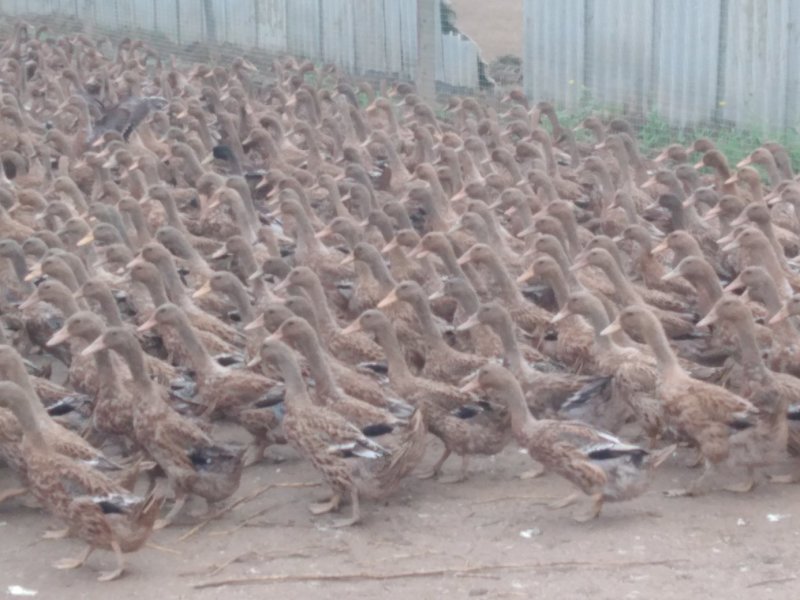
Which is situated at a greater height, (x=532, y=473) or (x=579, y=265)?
(x=579, y=265)

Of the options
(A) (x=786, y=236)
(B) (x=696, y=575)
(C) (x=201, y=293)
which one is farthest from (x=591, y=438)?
(A) (x=786, y=236)

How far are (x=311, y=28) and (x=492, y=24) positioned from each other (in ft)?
16.7

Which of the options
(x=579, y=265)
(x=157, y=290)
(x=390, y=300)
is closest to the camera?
(x=390, y=300)

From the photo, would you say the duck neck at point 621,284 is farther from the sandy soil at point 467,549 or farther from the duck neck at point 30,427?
the duck neck at point 30,427

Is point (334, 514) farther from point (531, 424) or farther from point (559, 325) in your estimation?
point (559, 325)

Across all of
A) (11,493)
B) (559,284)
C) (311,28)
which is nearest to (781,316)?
(559,284)

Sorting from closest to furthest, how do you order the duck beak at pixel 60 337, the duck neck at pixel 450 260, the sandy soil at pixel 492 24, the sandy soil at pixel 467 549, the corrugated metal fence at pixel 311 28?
the sandy soil at pixel 467 549, the duck beak at pixel 60 337, the duck neck at pixel 450 260, the corrugated metal fence at pixel 311 28, the sandy soil at pixel 492 24

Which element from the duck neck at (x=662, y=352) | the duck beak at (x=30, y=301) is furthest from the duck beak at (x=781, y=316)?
the duck beak at (x=30, y=301)

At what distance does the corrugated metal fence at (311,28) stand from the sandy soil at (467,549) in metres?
10.4

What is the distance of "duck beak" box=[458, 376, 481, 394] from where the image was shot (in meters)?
7.74

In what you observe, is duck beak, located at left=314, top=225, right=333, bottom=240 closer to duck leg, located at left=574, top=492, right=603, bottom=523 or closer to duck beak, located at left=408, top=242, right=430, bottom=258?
duck beak, located at left=408, top=242, right=430, bottom=258

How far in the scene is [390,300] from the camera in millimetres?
8930

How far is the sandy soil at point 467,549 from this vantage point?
6441 millimetres

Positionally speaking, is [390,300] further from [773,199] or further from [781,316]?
[773,199]
